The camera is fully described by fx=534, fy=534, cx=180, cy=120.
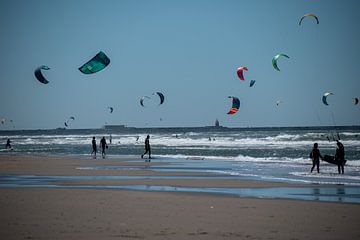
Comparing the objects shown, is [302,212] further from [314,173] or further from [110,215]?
[314,173]

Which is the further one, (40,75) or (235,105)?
(235,105)

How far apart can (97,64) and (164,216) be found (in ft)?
46.0

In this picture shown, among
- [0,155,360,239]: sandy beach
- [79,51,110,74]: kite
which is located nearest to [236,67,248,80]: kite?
[79,51,110,74]: kite

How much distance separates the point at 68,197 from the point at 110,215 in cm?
274

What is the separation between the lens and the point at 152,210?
981 cm

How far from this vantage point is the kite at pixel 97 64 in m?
22.1

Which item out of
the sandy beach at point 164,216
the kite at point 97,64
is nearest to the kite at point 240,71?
the kite at point 97,64

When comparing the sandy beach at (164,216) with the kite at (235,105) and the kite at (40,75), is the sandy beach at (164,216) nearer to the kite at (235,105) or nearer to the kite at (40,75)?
the kite at (40,75)

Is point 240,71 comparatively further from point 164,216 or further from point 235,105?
point 164,216

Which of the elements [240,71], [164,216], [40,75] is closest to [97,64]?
[40,75]

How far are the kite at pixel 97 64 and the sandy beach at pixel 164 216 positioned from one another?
10.0 m

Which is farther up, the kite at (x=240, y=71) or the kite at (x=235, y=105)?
the kite at (x=240, y=71)

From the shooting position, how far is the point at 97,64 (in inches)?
875

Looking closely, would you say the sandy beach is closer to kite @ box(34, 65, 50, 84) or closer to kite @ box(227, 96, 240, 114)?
kite @ box(34, 65, 50, 84)
